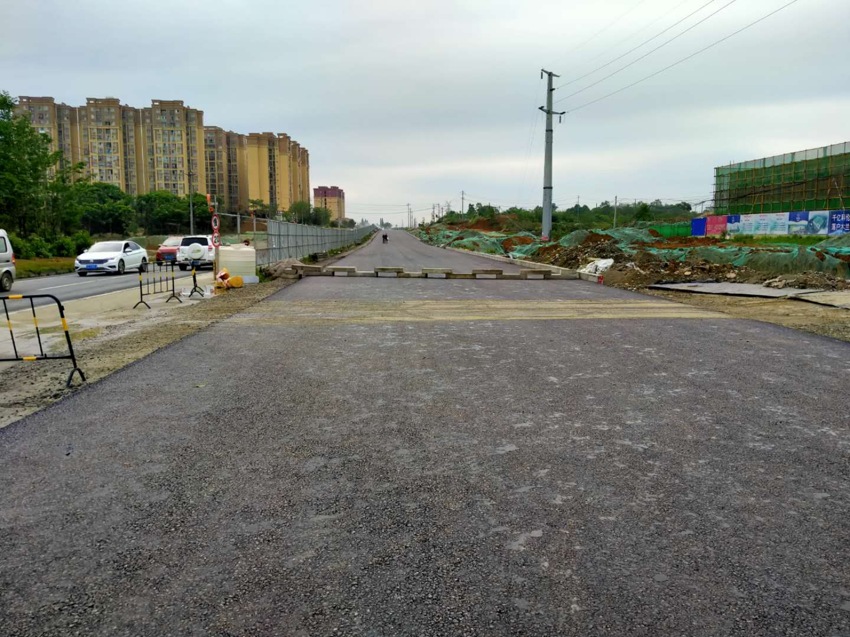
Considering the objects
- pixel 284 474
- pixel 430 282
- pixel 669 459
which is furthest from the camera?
pixel 430 282

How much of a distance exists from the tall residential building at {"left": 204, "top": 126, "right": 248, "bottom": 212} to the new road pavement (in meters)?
123

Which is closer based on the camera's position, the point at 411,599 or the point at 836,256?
the point at 411,599

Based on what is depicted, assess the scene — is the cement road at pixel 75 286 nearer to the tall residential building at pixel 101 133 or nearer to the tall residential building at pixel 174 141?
the tall residential building at pixel 174 141

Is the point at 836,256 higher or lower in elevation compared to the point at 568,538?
higher

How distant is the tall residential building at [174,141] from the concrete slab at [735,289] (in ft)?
333

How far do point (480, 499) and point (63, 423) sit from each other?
4050 millimetres

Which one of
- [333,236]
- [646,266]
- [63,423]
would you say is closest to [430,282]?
[646,266]

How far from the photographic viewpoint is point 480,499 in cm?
416

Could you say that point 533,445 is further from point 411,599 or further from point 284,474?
point 411,599

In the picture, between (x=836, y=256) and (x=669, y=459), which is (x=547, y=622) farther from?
(x=836, y=256)

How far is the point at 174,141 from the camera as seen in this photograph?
110562mm

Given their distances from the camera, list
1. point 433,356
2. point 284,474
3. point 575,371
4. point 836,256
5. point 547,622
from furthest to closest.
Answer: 1. point 836,256
2. point 433,356
3. point 575,371
4. point 284,474
5. point 547,622

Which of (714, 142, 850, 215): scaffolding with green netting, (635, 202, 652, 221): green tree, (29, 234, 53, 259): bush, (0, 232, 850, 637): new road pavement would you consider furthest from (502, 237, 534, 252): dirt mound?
(635, 202, 652, 221): green tree

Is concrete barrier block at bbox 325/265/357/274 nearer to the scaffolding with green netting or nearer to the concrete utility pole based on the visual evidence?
the concrete utility pole
